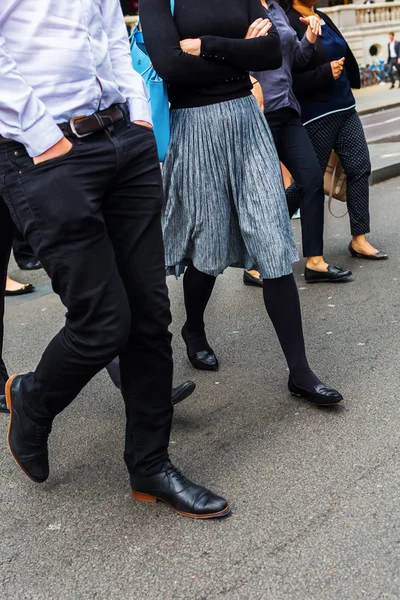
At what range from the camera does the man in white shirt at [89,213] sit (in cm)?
223

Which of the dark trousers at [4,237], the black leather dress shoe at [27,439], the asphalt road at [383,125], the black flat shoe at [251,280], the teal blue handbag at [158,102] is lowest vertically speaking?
the asphalt road at [383,125]

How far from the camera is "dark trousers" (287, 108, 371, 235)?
5320mm

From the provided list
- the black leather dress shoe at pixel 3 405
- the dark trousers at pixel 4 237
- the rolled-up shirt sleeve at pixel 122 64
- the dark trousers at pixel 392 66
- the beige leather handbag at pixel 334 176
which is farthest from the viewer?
the dark trousers at pixel 392 66

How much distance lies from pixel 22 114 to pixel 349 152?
3606 millimetres

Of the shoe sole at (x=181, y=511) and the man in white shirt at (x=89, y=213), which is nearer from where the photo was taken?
the man in white shirt at (x=89, y=213)

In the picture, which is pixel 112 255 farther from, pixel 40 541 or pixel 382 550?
pixel 382 550

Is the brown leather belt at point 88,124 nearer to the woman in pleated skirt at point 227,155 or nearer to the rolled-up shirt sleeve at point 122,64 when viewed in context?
the rolled-up shirt sleeve at point 122,64

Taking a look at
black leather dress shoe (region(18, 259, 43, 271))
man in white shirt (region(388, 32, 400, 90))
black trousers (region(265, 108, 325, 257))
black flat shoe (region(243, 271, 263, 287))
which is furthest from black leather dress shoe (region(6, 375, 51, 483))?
man in white shirt (region(388, 32, 400, 90))

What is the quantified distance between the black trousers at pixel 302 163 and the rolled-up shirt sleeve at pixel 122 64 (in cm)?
224

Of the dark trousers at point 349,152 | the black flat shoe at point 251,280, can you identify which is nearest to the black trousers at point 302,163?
the dark trousers at point 349,152

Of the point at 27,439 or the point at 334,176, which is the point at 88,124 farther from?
the point at 334,176

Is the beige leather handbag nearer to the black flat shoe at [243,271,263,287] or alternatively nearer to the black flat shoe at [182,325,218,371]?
the black flat shoe at [243,271,263,287]

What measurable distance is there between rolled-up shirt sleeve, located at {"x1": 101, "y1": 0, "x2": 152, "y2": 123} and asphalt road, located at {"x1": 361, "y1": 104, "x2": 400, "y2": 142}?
11120 millimetres

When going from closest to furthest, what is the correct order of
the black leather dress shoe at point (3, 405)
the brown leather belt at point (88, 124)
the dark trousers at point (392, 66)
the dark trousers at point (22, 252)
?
the brown leather belt at point (88, 124) < the black leather dress shoe at point (3, 405) < the dark trousers at point (22, 252) < the dark trousers at point (392, 66)
